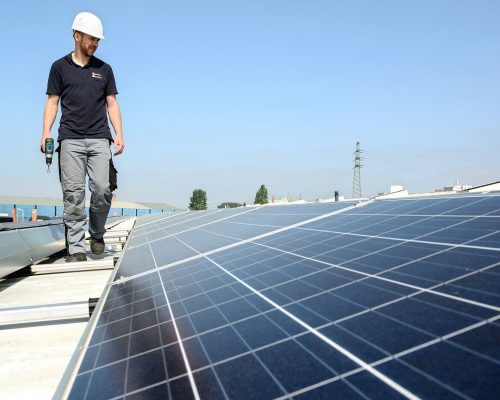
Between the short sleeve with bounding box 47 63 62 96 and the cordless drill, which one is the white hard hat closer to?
the short sleeve with bounding box 47 63 62 96

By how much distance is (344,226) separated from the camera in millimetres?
3480

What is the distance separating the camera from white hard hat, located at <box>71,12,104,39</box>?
503 cm

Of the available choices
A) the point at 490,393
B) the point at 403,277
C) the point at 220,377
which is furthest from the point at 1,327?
the point at 490,393

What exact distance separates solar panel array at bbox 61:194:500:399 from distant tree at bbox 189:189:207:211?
13461 centimetres

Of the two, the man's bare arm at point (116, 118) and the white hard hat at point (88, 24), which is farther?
the man's bare arm at point (116, 118)

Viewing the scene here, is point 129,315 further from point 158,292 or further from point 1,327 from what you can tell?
point 1,327

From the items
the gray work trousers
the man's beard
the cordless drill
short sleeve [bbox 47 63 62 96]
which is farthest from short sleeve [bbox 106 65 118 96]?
the cordless drill

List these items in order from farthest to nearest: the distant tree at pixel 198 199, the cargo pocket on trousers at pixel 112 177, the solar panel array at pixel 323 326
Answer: the distant tree at pixel 198 199, the cargo pocket on trousers at pixel 112 177, the solar panel array at pixel 323 326

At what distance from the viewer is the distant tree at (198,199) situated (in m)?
137

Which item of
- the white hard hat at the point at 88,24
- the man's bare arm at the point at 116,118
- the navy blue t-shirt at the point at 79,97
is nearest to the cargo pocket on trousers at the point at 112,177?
the man's bare arm at the point at 116,118

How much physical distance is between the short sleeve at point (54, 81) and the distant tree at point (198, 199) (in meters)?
131

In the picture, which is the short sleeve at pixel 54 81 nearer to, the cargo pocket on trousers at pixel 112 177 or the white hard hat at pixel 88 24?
the white hard hat at pixel 88 24

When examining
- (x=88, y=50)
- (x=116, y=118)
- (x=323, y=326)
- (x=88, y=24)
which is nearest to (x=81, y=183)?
(x=116, y=118)

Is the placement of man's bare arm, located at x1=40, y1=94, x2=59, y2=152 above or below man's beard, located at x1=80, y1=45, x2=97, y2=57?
below
